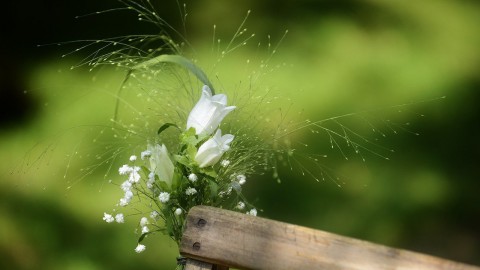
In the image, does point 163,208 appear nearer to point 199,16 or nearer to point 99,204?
point 99,204

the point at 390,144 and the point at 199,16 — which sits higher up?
the point at 199,16

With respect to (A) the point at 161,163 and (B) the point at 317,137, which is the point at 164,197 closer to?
(A) the point at 161,163

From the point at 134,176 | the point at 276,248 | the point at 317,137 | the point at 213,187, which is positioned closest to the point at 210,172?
the point at 213,187

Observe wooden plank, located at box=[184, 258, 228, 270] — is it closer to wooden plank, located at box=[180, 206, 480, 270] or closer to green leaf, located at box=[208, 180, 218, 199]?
wooden plank, located at box=[180, 206, 480, 270]

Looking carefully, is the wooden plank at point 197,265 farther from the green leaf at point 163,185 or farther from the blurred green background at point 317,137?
the blurred green background at point 317,137

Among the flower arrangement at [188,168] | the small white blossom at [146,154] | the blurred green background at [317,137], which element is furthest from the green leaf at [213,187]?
the blurred green background at [317,137]

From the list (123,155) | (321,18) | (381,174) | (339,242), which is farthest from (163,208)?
(321,18)
